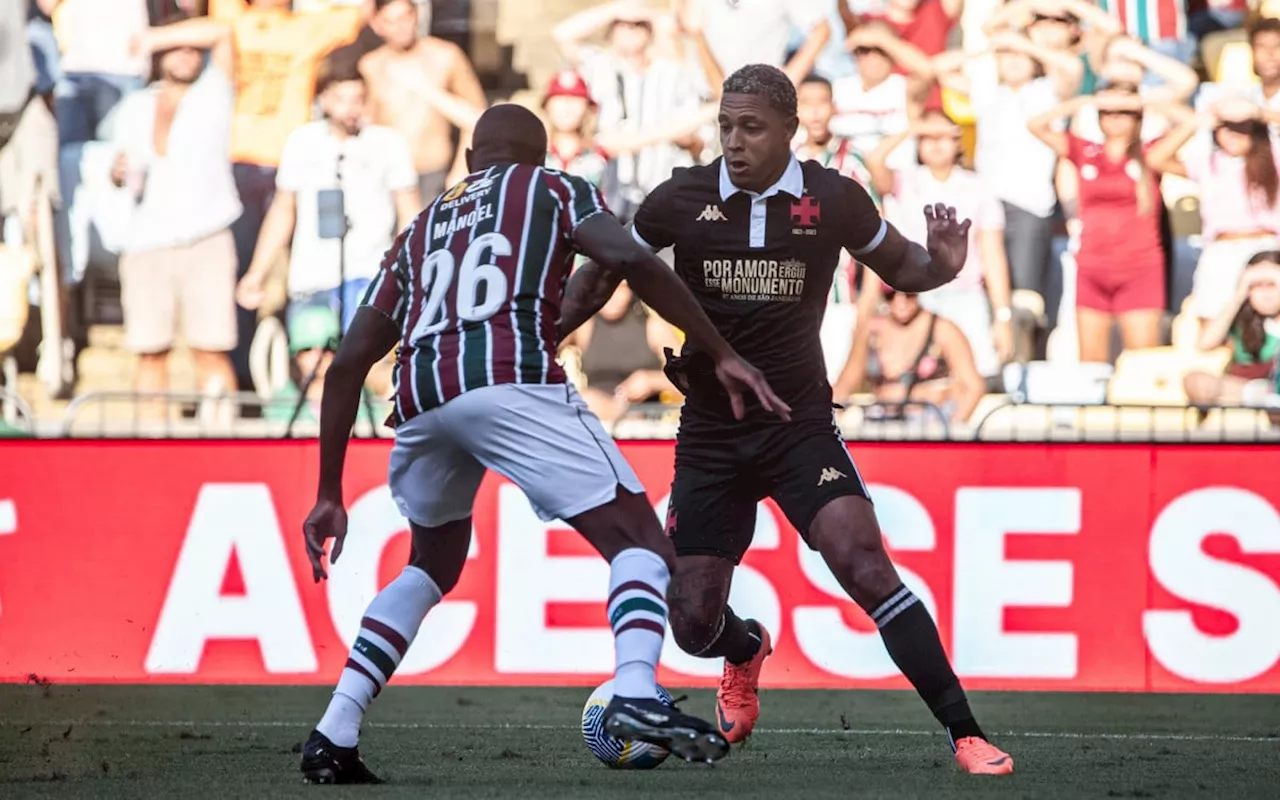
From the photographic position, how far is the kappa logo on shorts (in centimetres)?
634

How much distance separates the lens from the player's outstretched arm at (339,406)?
18.2ft

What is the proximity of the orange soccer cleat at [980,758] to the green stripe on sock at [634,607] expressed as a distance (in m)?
Result: 1.20

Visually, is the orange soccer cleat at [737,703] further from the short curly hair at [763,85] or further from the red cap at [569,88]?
the red cap at [569,88]

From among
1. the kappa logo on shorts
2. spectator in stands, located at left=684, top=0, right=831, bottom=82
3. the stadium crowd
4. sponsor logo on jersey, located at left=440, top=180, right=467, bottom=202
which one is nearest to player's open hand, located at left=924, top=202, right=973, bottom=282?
the kappa logo on shorts

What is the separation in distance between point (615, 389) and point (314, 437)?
2089mm

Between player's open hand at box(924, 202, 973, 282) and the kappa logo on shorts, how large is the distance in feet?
2.35

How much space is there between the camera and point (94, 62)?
493 inches

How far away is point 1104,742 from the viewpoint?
25.5 feet

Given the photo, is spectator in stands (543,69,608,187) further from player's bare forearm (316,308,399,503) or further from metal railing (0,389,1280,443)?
player's bare forearm (316,308,399,503)

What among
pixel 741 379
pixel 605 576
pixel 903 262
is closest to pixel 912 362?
pixel 605 576

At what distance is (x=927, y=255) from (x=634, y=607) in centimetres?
185

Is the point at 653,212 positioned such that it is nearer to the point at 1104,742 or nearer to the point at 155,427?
the point at 1104,742

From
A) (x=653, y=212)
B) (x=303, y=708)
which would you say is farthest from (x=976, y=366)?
(x=653, y=212)

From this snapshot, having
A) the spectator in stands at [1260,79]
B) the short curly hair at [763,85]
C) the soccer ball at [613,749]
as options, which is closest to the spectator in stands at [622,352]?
the spectator in stands at [1260,79]
